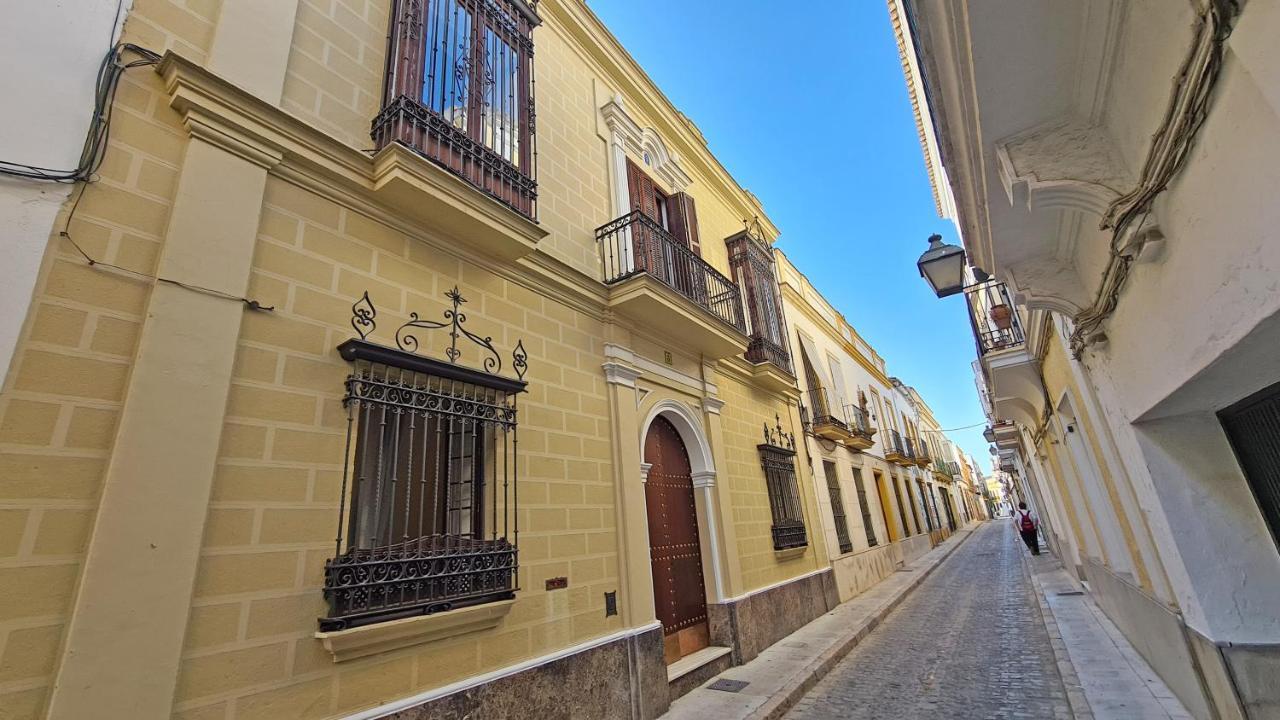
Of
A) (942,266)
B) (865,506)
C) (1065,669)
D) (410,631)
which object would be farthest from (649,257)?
(865,506)

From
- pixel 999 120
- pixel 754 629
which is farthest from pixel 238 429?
pixel 754 629

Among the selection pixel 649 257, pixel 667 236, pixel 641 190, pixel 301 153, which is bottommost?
pixel 301 153

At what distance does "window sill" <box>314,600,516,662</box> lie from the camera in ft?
8.80

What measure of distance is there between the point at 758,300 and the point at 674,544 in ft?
15.5

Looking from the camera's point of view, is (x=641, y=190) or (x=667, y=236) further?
(x=641, y=190)

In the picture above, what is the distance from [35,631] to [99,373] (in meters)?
1.02

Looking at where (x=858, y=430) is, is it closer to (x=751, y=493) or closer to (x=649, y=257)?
(x=751, y=493)

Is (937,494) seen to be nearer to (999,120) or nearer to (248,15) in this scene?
(999,120)

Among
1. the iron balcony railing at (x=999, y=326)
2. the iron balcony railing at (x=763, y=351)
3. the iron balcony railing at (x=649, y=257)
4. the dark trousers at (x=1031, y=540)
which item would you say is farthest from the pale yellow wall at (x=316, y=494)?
the dark trousers at (x=1031, y=540)

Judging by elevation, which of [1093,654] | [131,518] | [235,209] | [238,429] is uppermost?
[235,209]

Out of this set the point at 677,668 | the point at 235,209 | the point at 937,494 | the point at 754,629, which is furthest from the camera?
the point at 937,494

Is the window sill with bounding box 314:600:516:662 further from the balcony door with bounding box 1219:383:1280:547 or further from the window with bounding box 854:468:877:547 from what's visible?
the window with bounding box 854:468:877:547

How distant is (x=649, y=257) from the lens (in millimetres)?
6078

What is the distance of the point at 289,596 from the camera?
2.62 metres
